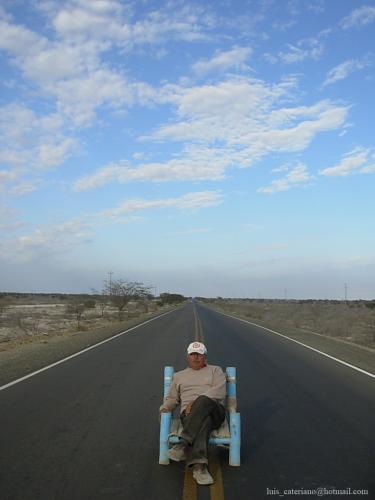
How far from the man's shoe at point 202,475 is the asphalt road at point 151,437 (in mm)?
136

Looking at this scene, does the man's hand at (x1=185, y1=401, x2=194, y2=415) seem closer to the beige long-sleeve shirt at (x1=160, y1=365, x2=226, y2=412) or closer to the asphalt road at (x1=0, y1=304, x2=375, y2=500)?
the beige long-sleeve shirt at (x1=160, y1=365, x2=226, y2=412)

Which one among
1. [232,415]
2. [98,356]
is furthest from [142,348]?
[232,415]

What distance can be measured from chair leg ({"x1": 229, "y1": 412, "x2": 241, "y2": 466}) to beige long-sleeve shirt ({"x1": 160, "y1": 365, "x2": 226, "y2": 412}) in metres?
0.36

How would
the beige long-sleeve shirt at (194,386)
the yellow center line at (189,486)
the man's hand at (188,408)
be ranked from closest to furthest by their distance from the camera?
the yellow center line at (189,486) < the man's hand at (188,408) < the beige long-sleeve shirt at (194,386)

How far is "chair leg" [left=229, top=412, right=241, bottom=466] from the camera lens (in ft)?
19.1

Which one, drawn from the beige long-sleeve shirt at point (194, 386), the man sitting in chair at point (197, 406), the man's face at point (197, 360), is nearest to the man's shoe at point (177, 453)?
the man sitting in chair at point (197, 406)

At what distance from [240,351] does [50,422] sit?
11.0 metres

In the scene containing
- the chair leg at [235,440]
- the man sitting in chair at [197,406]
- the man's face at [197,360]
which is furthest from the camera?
the man's face at [197,360]

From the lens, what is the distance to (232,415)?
5898 mm

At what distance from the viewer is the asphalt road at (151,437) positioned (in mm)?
5246

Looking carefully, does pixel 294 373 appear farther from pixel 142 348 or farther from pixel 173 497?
pixel 173 497

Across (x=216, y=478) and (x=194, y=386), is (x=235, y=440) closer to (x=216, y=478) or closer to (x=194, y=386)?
(x=216, y=478)

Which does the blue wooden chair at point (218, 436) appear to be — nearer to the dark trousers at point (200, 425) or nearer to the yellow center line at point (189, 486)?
the dark trousers at point (200, 425)

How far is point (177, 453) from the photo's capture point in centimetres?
591
